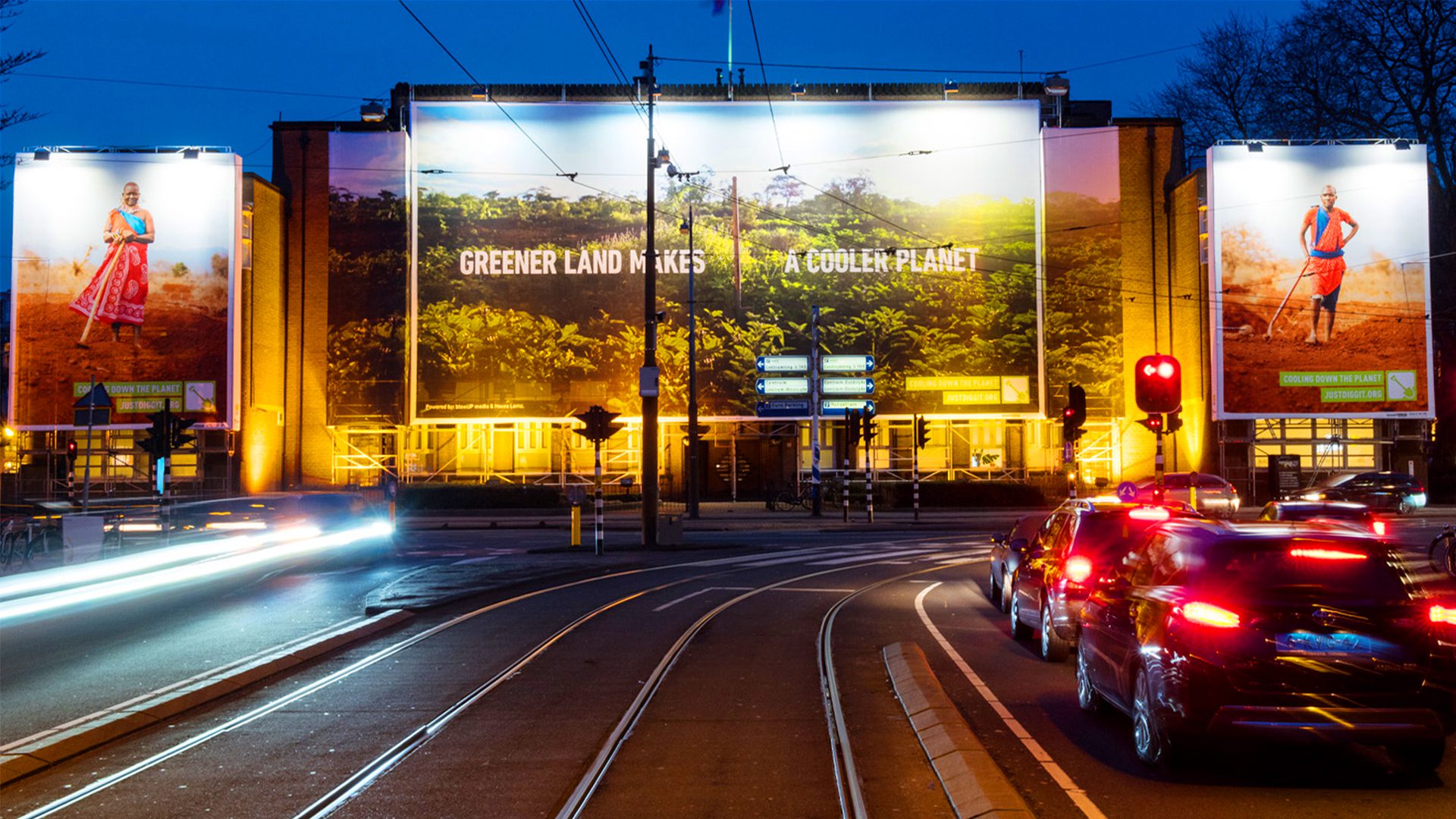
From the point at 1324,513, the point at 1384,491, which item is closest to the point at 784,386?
the point at 1384,491

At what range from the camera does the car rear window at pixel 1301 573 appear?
7.48 meters

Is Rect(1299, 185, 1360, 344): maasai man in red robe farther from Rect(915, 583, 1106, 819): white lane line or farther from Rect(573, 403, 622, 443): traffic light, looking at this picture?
Rect(915, 583, 1106, 819): white lane line

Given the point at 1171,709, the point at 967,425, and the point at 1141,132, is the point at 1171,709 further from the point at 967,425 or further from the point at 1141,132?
the point at 1141,132

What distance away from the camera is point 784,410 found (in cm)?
4706

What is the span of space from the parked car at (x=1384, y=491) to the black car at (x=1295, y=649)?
119ft

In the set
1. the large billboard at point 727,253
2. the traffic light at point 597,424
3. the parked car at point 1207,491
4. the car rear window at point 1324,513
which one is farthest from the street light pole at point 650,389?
the large billboard at point 727,253

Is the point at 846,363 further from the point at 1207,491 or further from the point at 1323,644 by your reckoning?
the point at 1323,644

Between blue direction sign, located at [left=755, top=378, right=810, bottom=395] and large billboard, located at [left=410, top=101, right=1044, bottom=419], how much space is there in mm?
770

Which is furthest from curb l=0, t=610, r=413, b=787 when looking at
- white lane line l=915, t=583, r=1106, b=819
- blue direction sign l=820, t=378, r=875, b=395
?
blue direction sign l=820, t=378, r=875, b=395

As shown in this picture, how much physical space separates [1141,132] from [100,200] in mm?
40166

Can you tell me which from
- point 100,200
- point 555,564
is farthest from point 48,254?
point 555,564

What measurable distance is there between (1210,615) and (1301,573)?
632 millimetres

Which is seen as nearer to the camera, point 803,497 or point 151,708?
point 151,708

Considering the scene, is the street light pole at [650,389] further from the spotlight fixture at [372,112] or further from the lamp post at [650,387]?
the spotlight fixture at [372,112]
